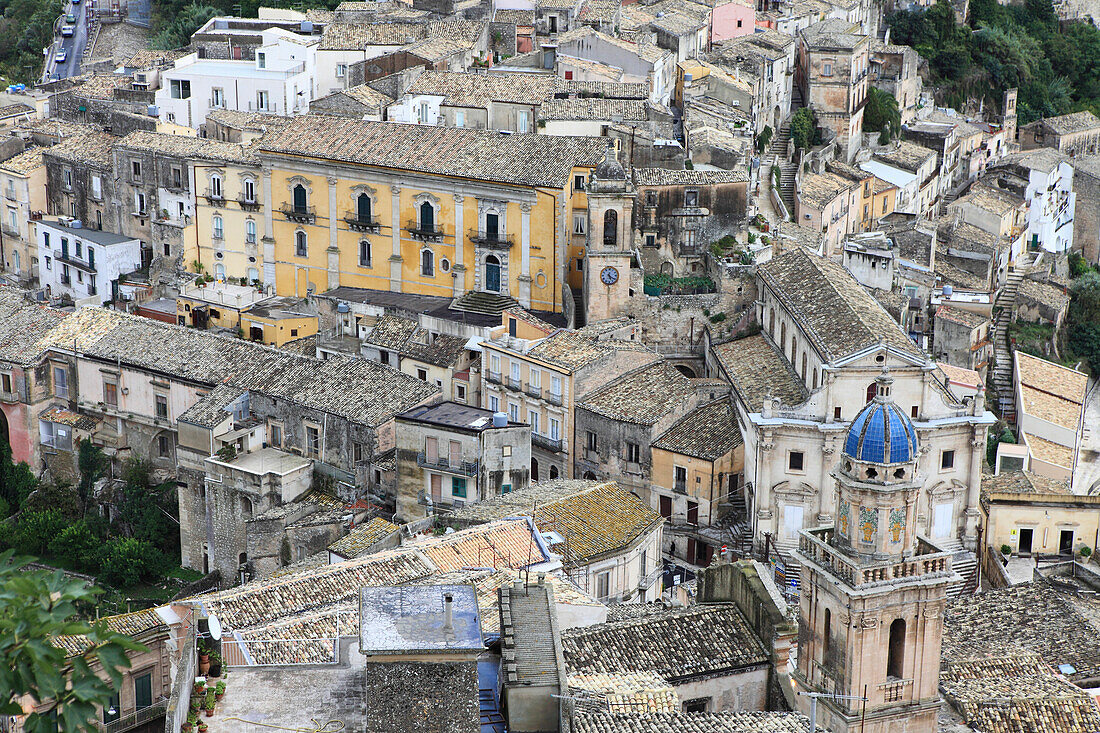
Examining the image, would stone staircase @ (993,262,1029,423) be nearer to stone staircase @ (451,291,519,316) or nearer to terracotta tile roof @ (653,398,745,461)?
terracotta tile roof @ (653,398,745,461)

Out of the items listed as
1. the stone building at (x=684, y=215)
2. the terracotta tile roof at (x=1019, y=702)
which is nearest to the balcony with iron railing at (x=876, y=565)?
the terracotta tile roof at (x=1019, y=702)

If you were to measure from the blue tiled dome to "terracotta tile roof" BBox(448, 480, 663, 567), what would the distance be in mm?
11644

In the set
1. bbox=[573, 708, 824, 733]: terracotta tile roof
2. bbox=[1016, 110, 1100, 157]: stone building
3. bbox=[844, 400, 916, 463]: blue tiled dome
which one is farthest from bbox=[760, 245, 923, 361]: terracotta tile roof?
bbox=[1016, 110, 1100, 157]: stone building

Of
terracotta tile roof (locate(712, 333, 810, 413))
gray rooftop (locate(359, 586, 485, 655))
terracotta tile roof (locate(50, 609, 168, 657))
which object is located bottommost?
terracotta tile roof (locate(712, 333, 810, 413))

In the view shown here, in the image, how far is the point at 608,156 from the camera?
57812 mm

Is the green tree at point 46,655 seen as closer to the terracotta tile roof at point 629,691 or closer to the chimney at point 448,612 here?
the chimney at point 448,612

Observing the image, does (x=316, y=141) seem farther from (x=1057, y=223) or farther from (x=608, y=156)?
(x=1057, y=223)

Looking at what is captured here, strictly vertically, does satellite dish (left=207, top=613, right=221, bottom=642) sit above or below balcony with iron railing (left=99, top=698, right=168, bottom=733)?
above

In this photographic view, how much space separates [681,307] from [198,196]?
2069 centimetres

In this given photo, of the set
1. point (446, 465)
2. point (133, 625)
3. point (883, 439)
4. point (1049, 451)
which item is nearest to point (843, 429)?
point (446, 465)

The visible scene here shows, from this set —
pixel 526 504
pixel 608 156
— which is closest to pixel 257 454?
pixel 526 504

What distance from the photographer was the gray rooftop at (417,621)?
23.0 m

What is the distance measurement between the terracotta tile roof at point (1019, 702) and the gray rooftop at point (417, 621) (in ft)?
42.3

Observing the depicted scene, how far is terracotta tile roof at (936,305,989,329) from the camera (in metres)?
63.7
